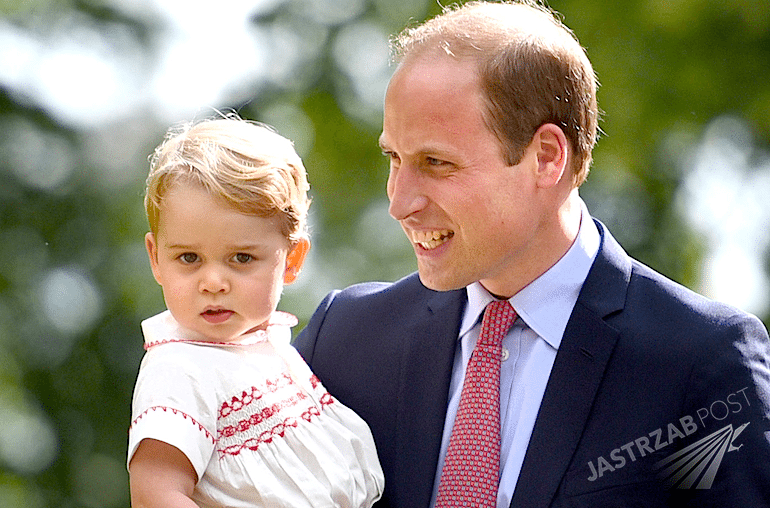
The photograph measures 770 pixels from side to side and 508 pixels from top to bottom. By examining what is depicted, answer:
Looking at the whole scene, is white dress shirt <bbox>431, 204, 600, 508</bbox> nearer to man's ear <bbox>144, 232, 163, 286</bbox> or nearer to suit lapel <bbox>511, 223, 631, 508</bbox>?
suit lapel <bbox>511, 223, 631, 508</bbox>

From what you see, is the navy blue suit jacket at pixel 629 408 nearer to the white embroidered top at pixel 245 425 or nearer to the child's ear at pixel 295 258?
the white embroidered top at pixel 245 425

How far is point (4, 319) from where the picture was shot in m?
10.6

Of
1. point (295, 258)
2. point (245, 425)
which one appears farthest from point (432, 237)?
point (245, 425)

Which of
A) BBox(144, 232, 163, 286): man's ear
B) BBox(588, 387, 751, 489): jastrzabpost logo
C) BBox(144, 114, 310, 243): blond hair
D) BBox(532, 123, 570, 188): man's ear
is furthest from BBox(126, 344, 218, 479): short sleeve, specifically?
BBox(532, 123, 570, 188): man's ear

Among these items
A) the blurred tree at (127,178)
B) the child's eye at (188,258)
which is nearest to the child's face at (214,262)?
the child's eye at (188,258)

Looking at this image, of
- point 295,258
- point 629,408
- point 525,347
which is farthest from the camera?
point 525,347

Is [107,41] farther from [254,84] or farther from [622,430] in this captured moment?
[622,430]

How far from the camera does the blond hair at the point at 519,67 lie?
3.22 metres

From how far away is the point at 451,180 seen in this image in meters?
3.18

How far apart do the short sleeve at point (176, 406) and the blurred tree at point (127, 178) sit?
24.6 ft

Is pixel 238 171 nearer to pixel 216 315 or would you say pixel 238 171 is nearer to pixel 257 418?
pixel 216 315

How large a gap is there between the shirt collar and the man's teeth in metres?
0.23

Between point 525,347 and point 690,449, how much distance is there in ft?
1.78

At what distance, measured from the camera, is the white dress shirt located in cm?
311
